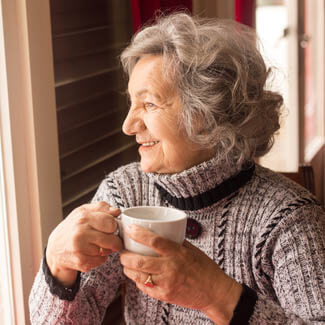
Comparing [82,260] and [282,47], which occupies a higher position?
[282,47]

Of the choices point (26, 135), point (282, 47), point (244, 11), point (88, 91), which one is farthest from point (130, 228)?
point (282, 47)

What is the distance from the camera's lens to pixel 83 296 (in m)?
1.45

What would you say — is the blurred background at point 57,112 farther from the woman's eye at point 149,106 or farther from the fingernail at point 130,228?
the fingernail at point 130,228

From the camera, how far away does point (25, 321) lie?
1545mm

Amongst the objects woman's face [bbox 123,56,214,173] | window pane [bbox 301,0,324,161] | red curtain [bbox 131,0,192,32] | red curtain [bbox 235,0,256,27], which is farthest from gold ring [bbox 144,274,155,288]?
window pane [bbox 301,0,324,161]

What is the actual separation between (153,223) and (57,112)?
0.83 m

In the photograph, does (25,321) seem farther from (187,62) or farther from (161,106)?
(187,62)

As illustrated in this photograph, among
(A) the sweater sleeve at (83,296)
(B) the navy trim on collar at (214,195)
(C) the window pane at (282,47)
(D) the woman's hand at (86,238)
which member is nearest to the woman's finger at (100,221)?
(D) the woman's hand at (86,238)

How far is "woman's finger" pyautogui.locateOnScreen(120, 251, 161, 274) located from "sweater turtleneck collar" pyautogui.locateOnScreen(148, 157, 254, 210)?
327mm

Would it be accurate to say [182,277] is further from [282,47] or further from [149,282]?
[282,47]

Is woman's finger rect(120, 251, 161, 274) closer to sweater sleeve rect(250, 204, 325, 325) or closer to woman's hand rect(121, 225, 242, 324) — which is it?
woman's hand rect(121, 225, 242, 324)

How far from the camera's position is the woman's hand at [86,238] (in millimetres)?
1120

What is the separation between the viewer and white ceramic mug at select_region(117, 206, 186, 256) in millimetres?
1035

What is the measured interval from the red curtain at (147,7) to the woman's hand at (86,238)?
0.88 metres
